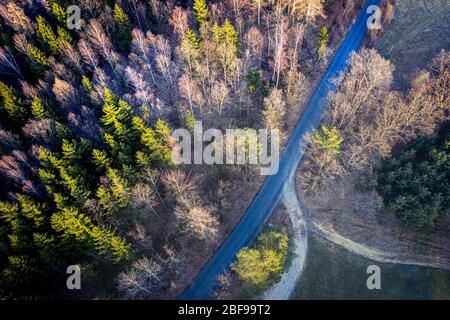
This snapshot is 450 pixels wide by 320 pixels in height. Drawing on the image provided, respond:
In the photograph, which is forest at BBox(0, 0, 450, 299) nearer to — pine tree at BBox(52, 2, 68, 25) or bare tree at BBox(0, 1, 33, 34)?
bare tree at BBox(0, 1, 33, 34)

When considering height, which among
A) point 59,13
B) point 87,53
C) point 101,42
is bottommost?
point 87,53

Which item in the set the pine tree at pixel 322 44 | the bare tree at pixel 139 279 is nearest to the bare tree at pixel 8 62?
the bare tree at pixel 139 279

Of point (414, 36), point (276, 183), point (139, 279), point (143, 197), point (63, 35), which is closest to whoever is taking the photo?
point (139, 279)

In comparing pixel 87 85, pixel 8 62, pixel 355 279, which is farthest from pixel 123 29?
pixel 355 279

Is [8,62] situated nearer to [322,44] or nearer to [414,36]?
[322,44]

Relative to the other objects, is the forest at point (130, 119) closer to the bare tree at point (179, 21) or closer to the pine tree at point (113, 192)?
the pine tree at point (113, 192)

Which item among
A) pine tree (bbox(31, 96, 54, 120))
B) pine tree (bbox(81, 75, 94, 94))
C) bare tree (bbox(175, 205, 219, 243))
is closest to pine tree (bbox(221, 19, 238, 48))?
pine tree (bbox(81, 75, 94, 94))
